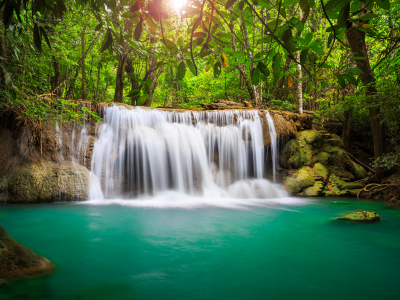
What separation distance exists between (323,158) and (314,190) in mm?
1963

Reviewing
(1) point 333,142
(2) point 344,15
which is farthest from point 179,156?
(2) point 344,15

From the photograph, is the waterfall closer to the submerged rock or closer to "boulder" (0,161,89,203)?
"boulder" (0,161,89,203)

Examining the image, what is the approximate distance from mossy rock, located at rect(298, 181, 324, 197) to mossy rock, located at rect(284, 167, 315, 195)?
12cm

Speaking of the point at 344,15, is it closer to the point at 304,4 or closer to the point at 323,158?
the point at 304,4

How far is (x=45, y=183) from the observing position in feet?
26.6

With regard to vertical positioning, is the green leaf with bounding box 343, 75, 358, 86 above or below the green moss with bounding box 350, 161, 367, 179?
above

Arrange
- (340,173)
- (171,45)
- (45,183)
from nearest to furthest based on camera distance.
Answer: (171,45)
(45,183)
(340,173)

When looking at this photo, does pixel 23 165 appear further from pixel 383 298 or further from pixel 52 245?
pixel 383 298

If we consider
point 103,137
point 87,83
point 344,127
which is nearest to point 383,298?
point 103,137

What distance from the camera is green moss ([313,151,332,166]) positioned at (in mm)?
11469

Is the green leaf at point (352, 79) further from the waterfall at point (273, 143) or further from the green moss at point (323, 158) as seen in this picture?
the green moss at point (323, 158)

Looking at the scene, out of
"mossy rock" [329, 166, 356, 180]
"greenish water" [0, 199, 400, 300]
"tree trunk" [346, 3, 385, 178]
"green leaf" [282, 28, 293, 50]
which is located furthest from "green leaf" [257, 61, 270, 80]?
"mossy rock" [329, 166, 356, 180]

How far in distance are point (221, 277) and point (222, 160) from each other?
8.07 meters

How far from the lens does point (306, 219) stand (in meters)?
6.64
